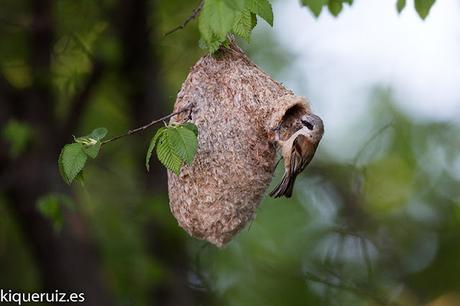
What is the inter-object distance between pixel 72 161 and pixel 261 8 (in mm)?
805

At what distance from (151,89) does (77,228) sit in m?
1.37

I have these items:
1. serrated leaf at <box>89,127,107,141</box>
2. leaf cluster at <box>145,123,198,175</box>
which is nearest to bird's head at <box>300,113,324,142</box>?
leaf cluster at <box>145,123,198,175</box>

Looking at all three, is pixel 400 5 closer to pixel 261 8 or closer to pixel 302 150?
pixel 302 150

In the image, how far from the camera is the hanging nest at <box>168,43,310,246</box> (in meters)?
3.11

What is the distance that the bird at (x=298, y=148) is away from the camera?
3133 mm

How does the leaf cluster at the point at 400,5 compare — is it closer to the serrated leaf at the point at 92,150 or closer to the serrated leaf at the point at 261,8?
the serrated leaf at the point at 261,8

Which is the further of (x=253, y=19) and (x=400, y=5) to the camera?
(x=400, y=5)

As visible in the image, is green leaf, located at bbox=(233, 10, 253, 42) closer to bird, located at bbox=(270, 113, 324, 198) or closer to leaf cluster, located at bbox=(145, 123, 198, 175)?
leaf cluster, located at bbox=(145, 123, 198, 175)

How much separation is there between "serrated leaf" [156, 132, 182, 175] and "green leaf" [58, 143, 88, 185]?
251 millimetres

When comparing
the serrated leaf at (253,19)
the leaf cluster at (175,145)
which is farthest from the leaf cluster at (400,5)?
the leaf cluster at (175,145)

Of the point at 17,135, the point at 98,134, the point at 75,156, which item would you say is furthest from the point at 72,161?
the point at 17,135

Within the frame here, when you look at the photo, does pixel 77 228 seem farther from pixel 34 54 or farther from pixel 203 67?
pixel 203 67

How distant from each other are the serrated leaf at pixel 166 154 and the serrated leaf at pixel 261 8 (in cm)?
51

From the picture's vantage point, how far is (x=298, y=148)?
123 inches
